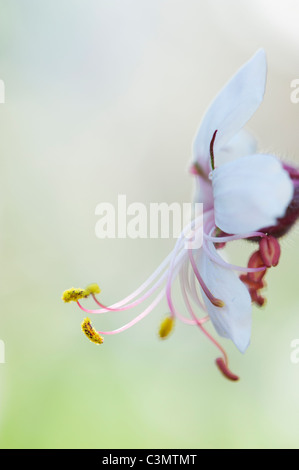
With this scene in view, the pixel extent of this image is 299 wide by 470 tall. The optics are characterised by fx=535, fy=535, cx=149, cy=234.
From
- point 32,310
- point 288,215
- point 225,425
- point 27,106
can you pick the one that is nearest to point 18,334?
point 32,310

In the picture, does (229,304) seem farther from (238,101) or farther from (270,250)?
(238,101)

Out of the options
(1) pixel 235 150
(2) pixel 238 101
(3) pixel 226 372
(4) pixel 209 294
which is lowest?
(3) pixel 226 372

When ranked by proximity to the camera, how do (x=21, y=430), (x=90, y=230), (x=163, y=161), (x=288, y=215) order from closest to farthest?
(x=288, y=215) < (x=21, y=430) < (x=90, y=230) < (x=163, y=161)

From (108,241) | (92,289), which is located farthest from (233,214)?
(108,241)

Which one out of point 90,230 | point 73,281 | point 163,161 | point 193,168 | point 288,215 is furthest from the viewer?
point 163,161

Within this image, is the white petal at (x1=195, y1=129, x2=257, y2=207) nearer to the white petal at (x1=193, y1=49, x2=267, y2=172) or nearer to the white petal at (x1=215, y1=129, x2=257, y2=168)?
the white petal at (x1=215, y1=129, x2=257, y2=168)

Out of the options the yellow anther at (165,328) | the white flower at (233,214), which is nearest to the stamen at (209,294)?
the white flower at (233,214)

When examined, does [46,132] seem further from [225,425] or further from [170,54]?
[225,425]
